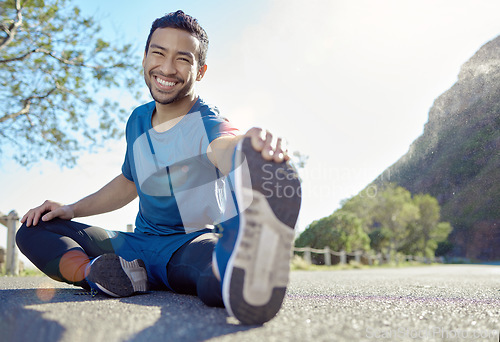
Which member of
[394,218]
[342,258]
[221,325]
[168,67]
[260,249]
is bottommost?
[342,258]

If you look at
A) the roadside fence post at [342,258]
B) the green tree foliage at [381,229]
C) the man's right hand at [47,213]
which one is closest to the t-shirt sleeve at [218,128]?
the man's right hand at [47,213]

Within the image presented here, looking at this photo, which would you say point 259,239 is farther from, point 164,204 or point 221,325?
point 164,204

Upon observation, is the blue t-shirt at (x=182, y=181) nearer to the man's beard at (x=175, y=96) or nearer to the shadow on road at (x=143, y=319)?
the man's beard at (x=175, y=96)

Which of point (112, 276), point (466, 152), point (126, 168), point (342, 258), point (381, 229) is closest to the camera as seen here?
point (112, 276)

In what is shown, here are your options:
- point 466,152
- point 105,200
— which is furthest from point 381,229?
point 105,200

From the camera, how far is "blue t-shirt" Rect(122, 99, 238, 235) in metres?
1.48

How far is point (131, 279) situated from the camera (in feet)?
4.35

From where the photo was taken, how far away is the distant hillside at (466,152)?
5.11 feet

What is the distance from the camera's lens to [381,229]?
77.7 ft

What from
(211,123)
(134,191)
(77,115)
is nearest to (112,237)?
(134,191)

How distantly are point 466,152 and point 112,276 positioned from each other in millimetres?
1532

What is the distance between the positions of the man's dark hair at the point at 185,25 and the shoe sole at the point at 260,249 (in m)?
0.93

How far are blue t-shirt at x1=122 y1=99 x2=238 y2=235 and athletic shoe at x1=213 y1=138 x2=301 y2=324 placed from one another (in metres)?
0.56

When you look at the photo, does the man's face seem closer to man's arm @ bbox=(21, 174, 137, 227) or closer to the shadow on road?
man's arm @ bbox=(21, 174, 137, 227)
